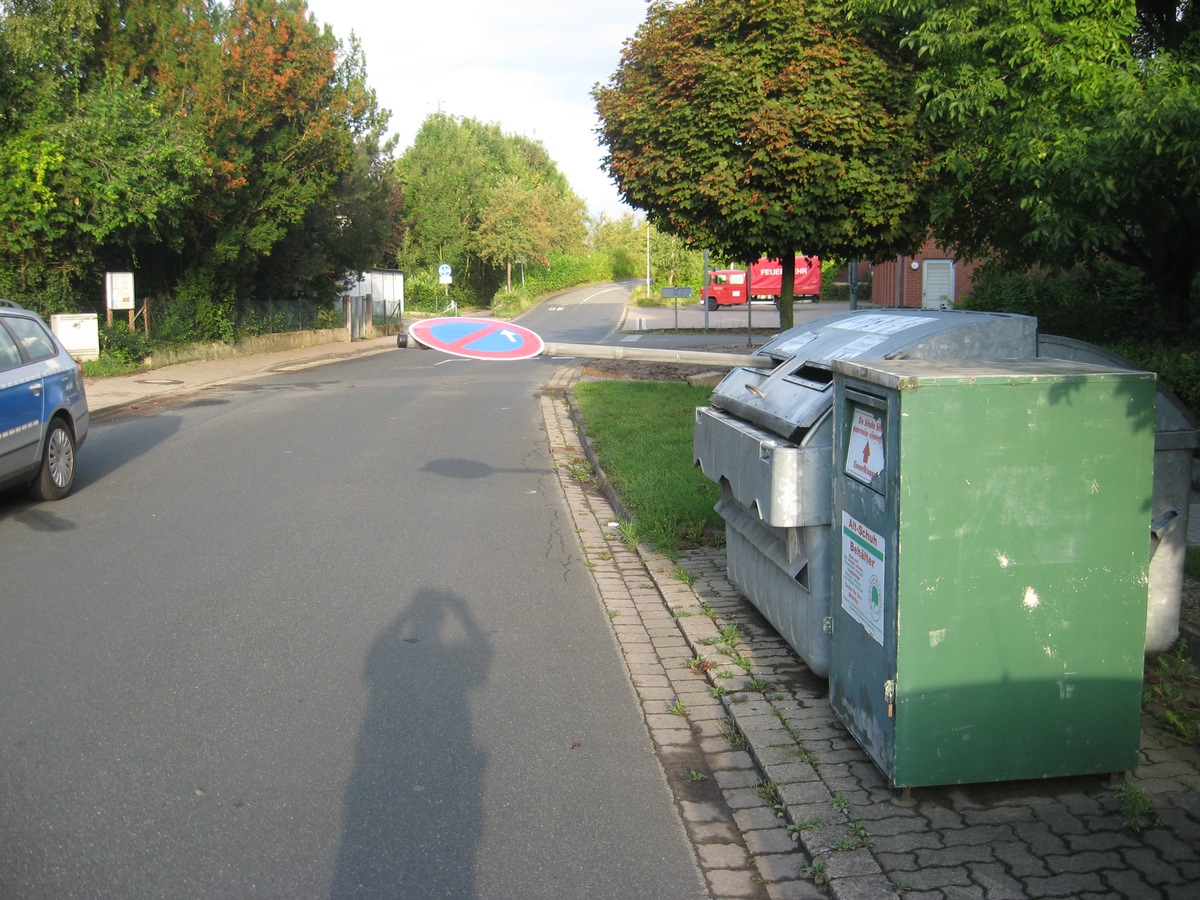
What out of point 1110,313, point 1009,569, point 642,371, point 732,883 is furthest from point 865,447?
point 642,371

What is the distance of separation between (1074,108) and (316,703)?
8.89 m

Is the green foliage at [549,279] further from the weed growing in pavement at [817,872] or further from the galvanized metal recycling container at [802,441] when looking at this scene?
the weed growing in pavement at [817,872]

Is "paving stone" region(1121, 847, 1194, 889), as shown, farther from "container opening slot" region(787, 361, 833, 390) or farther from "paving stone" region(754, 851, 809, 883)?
"container opening slot" region(787, 361, 833, 390)

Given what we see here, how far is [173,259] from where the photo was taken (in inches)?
1045

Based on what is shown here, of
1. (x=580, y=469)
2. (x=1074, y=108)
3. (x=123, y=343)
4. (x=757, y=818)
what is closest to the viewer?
(x=757, y=818)

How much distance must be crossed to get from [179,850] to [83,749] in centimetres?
108

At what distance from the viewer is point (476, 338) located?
25.6 ft

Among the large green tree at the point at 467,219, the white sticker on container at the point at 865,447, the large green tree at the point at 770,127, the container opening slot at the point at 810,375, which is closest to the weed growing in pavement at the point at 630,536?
the container opening slot at the point at 810,375

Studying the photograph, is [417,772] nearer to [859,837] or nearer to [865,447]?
[859,837]

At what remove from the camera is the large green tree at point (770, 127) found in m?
15.6

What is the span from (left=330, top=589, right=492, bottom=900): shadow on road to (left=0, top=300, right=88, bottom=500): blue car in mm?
4765

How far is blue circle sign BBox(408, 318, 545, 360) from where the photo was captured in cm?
747

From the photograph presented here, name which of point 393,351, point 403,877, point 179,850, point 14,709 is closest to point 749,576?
point 403,877

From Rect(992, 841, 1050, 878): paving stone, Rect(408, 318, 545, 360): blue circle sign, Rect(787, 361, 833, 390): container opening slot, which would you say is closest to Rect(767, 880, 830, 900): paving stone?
Rect(992, 841, 1050, 878): paving stone
